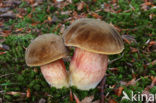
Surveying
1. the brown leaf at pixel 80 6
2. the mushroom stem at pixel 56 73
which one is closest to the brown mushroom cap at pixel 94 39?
the mushroom stem at pixel 56 73

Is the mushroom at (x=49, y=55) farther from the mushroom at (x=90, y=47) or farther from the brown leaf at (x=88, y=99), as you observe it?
the brown leaf at (x=88, y=99)

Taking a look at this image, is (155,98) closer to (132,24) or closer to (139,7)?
(132,24)

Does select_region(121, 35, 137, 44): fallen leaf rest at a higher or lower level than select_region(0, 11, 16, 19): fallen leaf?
lower

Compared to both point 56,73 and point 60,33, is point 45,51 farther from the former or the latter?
point 60,33

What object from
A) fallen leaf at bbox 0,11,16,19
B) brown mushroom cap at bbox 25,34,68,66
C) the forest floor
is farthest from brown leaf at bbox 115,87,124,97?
fallen leaf at bbox 0,11,16,19

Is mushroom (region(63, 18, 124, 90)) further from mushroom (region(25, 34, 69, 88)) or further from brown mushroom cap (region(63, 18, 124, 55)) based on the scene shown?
mushroom (region(25, 34, 69, 88))

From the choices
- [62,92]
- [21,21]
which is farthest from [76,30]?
[21,21]

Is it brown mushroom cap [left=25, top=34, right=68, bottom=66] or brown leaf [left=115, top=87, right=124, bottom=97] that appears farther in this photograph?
brown leaf [left=115, top=87, right=124, bottom=97]

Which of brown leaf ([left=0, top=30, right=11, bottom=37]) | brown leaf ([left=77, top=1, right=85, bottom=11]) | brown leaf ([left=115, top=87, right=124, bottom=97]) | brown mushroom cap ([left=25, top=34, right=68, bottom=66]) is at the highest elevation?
brown leaf ([left=77, top=1, right=85, bottom=11])
